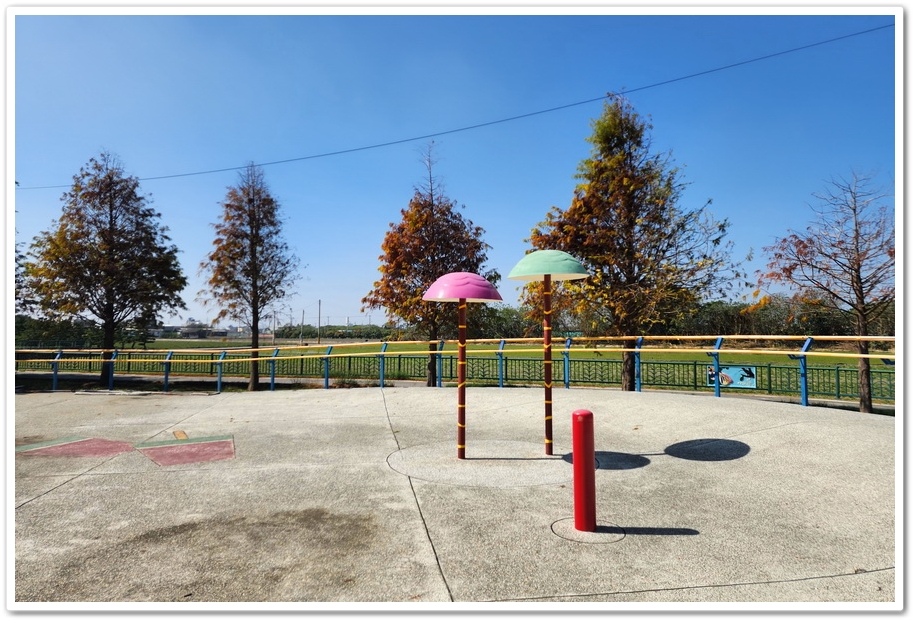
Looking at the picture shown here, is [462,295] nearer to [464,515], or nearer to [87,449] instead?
[464,515]

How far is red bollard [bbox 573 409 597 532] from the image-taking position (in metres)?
4.13

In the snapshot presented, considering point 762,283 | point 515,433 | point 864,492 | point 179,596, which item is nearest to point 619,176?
point 762,283

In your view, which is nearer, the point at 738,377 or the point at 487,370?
the point at 738,377

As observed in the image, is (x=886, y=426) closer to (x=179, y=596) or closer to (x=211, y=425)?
(x=179, y=596)

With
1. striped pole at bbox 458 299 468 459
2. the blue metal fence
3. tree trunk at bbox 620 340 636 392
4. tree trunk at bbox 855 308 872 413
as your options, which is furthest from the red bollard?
tree trunk at bbox 855 308 872 413

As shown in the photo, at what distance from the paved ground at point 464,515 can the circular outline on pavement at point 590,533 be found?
0.07 feet

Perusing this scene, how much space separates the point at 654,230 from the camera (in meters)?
14.5

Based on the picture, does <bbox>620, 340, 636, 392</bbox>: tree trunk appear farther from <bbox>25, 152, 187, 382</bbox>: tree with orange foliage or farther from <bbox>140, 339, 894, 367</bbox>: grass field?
<bbox>25, 152, 187, 382</bbox>: tree with orange foliage

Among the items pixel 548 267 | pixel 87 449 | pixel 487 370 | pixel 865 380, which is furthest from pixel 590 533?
pixel 487 370

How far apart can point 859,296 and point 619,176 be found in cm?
614

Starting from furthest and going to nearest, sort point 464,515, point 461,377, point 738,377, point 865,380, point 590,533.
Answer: point 865,380, point 738,377, point 461,377, point 464,515, point 590,533

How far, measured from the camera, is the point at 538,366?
23.6m

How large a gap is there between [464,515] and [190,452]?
4136mm

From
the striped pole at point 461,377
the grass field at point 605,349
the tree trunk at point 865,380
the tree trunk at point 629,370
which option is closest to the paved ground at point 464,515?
the striped pole at point 461,377
